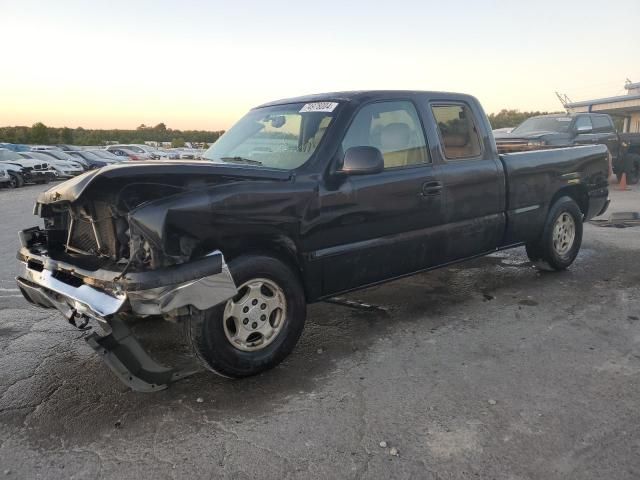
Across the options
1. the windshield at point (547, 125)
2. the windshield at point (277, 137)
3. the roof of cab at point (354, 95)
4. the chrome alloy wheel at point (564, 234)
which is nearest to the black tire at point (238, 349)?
the windshield at point (277, 137)

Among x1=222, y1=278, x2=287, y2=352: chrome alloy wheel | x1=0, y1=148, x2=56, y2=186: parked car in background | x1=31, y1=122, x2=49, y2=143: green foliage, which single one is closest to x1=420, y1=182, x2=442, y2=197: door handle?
x1=222, y1=278, x2=287, y2=352: chrome alloy wheel

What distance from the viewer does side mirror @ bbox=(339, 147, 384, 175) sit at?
11.9ft

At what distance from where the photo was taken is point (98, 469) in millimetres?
2520

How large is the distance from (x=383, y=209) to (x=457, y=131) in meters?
1.33

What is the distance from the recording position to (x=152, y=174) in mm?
2994

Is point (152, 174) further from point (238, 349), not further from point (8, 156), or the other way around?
point (8, 156)

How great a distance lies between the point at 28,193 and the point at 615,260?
55.9ft

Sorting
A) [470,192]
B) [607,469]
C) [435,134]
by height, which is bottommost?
[607,469]

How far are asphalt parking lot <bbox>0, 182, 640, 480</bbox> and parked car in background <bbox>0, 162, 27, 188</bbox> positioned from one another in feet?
53.5

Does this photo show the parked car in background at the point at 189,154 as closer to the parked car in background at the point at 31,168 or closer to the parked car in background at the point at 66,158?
the parked car in background at the point at 66,158

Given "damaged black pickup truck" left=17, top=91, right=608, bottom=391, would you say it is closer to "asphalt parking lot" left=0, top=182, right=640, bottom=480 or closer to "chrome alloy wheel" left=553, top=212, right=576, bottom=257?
"asphalt parking lot" left=0, top=182, right=640, bottom=480

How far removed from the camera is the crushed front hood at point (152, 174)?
2945 mm

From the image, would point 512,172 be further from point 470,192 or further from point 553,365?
point 553,365

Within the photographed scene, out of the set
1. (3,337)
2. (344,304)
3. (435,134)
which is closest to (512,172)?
(435,134)
